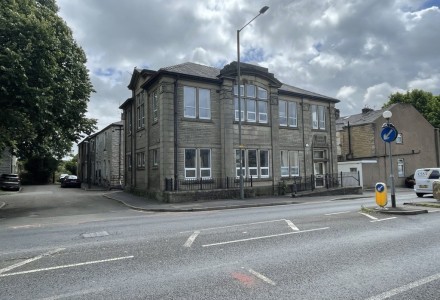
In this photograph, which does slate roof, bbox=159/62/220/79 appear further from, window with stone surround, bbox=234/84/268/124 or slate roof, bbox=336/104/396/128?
slate roof, bbox=336/104/396/128

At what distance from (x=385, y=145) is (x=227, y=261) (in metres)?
32.9

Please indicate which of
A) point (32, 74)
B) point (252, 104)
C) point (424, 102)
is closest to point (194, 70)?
point (252, 104)

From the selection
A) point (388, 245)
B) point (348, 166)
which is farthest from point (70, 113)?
point (348, 166)

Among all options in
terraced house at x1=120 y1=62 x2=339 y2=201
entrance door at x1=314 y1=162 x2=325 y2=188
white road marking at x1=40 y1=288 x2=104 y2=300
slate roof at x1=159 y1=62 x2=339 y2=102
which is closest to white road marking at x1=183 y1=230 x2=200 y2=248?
white road marking at x1=40 y1=288 x2=104 y2=300

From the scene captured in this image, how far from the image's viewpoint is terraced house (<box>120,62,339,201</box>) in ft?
67.6

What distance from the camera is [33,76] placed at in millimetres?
14852

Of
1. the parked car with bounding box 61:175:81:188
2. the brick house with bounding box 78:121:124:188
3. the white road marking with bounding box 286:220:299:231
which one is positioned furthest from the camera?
the parked car with bounding box 61:175:81:188

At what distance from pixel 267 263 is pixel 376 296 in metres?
1.94

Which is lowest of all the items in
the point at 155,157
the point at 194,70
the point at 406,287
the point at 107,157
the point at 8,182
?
the point at 406,287

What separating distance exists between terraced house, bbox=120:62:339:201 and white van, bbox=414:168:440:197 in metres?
7.21

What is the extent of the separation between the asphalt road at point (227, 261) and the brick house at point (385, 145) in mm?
24815

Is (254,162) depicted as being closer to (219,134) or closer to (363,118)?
(219,134)

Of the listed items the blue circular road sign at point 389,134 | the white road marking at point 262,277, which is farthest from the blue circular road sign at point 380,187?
the white road marking at point 262,277

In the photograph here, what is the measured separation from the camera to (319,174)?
2755 cm
